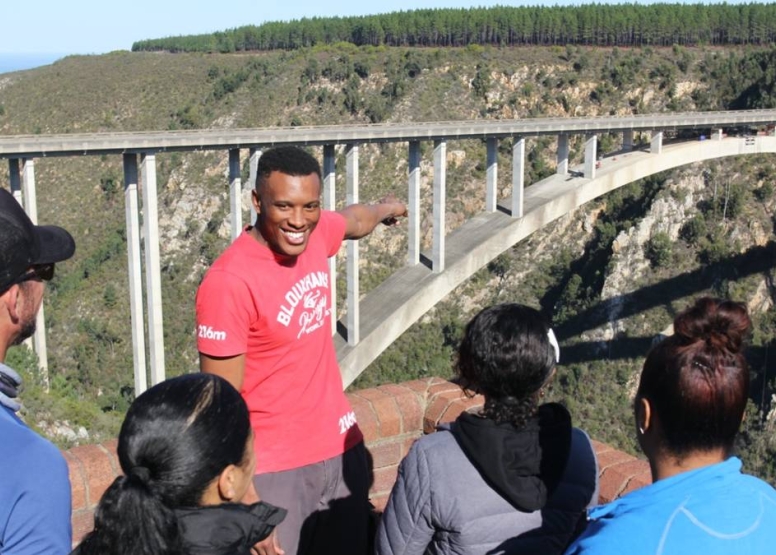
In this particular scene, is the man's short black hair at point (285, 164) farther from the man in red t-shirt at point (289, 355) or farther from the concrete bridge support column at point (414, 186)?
the concrete bridge support column at point (414, 186)

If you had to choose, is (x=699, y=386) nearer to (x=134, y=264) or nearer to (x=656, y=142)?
(x=134, y=264)

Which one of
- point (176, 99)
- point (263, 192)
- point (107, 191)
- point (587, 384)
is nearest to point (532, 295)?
point (587, 384)

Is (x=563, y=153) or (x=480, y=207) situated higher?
(x=563, y=153)

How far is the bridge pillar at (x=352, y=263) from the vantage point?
12586 mm

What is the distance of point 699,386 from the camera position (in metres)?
1.65

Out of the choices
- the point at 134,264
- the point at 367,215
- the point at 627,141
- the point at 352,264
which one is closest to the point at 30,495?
the point at 367,215

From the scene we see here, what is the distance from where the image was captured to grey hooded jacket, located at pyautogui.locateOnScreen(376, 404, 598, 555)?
6.93ft

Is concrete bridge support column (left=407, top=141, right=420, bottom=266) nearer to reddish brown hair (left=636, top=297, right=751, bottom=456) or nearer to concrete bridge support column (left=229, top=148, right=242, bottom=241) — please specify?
concrete bridge support column (left=229, top=148, right=242, bottom=241)

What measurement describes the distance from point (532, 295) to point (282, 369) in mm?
29171

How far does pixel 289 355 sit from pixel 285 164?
0.60 meters

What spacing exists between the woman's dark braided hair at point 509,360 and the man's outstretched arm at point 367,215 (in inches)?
47.1

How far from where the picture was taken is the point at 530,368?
2.15m

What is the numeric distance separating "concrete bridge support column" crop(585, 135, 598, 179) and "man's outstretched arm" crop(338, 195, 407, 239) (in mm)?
14452

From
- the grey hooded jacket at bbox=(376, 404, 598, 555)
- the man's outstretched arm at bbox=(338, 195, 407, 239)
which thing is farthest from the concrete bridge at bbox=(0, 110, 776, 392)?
the grey hooded jacket at bbox=(376, 404, 598, 555)
